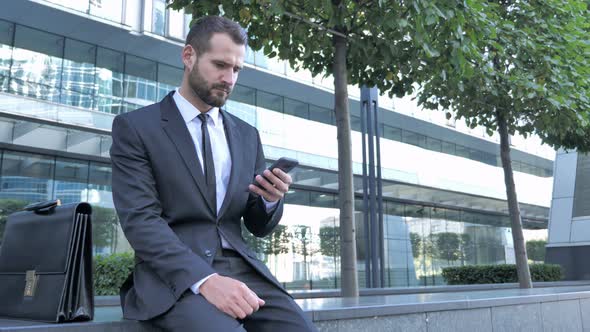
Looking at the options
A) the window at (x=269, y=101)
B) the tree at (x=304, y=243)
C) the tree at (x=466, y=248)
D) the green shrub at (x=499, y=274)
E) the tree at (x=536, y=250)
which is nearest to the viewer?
the green shrub at (x=499, y=274)

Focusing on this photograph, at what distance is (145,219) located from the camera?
246 cm

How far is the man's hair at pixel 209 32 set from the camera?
2748mm

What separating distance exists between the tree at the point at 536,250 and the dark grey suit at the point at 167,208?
1369 inches

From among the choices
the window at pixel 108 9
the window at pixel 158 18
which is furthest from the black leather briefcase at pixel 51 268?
the window at pixel 158 18

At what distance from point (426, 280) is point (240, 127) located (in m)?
26.6

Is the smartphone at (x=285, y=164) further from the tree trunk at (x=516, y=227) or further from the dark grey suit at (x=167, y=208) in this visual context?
the tree trunk at (x=516, y=227)

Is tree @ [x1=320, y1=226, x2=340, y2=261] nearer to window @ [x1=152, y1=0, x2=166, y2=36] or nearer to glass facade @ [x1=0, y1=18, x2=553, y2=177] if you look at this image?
glass facade @ [x1=0, y1=18, x2=553, y2=177]

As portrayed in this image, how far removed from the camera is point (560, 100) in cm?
807

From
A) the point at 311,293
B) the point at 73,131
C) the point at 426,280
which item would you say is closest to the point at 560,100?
the point at 311,293

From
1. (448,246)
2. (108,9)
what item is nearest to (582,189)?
(448,246)

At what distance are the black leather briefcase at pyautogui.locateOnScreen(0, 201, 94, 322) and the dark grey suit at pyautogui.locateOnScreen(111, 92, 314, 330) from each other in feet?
0.68

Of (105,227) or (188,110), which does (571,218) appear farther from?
(188,110)

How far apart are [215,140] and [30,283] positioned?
1.11 metres

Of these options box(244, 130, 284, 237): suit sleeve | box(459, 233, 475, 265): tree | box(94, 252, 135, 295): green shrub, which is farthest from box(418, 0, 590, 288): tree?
box(459, 233, 475, 265): tree
